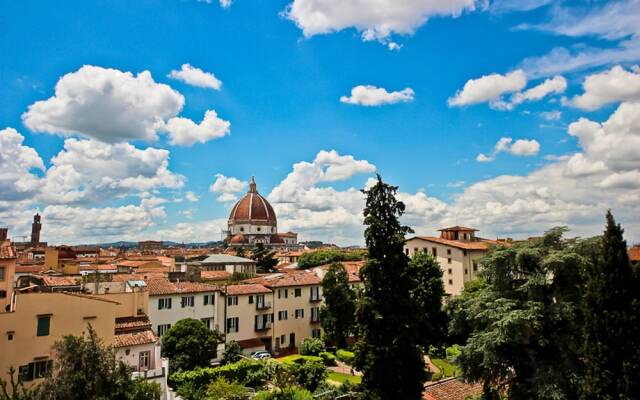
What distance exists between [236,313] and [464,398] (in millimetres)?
22435

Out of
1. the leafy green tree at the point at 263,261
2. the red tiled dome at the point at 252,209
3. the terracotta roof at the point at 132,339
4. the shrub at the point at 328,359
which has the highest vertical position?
the red tiled dome at the point at 252,209

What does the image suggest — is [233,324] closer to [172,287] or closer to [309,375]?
[172,287]

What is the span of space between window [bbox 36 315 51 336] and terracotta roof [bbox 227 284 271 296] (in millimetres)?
19221

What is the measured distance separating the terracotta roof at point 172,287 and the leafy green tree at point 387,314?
825 inches

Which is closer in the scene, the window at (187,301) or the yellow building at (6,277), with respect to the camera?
the yellow building at (6,277)

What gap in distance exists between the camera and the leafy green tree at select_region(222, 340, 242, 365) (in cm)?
3675

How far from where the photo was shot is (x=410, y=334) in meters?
20.8

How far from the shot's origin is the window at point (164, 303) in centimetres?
3612

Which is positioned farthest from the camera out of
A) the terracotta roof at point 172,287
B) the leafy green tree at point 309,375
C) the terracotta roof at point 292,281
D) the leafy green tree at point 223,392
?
the terracotta roof at point 292,281

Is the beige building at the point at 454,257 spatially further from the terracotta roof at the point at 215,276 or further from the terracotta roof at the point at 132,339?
the terracotta roof at the point at 132,339

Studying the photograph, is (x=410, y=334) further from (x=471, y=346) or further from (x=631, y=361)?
(x=631, y=361)

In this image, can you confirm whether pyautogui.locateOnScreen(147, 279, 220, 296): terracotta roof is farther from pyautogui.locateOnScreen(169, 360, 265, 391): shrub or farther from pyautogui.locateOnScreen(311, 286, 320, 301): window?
pyautogui.locateOnScreen(311, 286, 320, 301): window

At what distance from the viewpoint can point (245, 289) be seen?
4228 centimetres

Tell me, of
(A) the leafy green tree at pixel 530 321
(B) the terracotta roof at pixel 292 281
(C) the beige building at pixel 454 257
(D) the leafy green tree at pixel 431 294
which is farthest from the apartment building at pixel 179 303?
(C) the beige building at pixel 454 257
